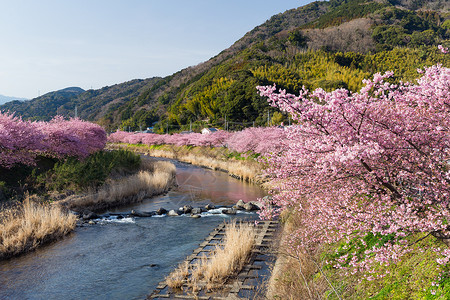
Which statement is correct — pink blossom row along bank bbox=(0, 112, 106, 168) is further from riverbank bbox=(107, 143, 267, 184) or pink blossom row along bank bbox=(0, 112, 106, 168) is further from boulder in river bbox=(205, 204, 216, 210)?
riverbank bbox=(107, 143, 267, 184)

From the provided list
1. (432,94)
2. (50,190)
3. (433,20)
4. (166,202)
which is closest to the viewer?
(432,94)

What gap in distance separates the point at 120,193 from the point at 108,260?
8052 mm

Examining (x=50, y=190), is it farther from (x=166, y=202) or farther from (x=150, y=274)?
(x=150, y=274)

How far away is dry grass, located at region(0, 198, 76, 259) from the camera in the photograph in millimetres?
10398

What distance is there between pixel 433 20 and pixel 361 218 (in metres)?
160

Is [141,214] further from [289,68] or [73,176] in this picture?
[289,68]

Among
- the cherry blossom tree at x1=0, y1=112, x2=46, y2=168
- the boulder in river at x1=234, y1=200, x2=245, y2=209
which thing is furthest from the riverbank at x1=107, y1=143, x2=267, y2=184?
the cherry blossom tree at x1=0, y1=112, x2=46, y2=168

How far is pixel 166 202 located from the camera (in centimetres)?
1862

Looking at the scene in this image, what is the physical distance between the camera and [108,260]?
1026 cm

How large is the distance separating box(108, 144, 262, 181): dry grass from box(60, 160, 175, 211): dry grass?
6747 millimetres

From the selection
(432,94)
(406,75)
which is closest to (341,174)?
(432,94)

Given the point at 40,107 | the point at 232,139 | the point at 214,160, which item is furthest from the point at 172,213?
the point at 40,107

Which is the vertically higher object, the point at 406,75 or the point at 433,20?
the point at 433,20

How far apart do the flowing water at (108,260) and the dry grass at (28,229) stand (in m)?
0.35
